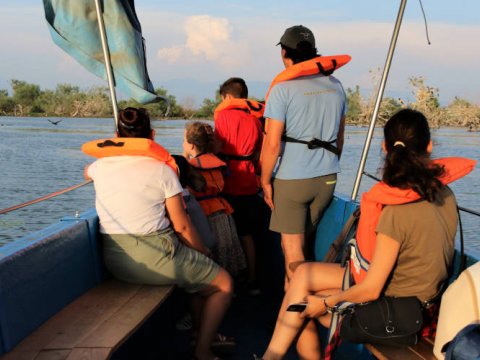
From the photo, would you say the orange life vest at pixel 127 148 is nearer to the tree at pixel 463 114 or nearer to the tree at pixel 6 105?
the tree at pixel 463 114

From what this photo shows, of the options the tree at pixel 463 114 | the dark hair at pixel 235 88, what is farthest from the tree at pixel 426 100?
the dark hair at pixel 235 88

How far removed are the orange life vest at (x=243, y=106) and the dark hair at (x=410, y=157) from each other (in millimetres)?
1671

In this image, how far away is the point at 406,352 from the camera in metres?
1.90

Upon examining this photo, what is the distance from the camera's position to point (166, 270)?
243cm

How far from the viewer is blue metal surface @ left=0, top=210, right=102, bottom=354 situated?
1.91 metres

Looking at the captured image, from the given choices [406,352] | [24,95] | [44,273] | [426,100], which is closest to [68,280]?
[44,273]

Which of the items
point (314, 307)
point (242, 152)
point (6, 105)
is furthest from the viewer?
point (6, 105)

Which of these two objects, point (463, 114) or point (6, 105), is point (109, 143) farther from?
point (6, 105)

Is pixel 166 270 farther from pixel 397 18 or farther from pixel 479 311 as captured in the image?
pixel 397 18

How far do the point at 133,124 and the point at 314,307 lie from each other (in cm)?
113

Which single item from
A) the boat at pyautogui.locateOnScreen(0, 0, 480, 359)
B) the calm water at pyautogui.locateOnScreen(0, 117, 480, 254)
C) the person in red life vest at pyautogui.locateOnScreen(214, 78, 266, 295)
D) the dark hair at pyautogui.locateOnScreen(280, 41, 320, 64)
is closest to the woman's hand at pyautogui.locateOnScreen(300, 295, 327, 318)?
the boat at pyautogui.locateOnScreen(0, 0, 480, 359)

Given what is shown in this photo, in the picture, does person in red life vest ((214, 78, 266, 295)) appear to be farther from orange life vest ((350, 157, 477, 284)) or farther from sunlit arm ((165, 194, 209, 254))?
orange life vest ((350, 157, 477, 284))

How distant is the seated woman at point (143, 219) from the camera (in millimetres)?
2365

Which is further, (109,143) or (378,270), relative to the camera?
(109,143)
